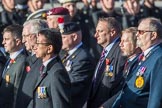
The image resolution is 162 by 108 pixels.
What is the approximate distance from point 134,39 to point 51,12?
5.27 feet

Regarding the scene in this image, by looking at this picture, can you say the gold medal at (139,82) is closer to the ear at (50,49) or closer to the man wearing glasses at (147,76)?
the man wearing glasses at (147,76)

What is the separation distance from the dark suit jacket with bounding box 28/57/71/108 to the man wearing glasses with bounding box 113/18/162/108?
0.72 meters

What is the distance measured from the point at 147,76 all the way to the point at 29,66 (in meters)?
1.88

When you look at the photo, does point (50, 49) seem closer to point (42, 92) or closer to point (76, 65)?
point (42, 92)

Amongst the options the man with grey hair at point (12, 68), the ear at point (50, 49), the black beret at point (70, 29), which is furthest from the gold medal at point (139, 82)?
the black beret at point (70, 29)

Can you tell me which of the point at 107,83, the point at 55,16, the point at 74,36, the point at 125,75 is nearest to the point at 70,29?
the point at 74,36

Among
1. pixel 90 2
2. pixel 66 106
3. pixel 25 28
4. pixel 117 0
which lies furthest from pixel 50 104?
pixel 117 0

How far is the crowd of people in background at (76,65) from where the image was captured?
8.47 meters

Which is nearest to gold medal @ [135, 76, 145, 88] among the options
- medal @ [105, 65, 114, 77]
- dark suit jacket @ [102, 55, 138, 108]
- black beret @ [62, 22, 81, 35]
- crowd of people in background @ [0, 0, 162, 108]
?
crowd of people in background @ [0, 0, 162, 108]

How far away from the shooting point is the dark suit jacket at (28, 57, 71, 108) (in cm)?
830

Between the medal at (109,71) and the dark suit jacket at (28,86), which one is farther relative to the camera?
the medal at (109,71)

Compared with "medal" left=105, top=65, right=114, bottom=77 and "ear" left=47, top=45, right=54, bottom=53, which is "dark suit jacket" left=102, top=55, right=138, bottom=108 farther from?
"ear" left=47, top=45, right=54, bottom=53

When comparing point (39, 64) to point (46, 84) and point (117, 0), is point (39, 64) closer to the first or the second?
point (46, 84)

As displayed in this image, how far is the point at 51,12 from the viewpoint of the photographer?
11.0m
